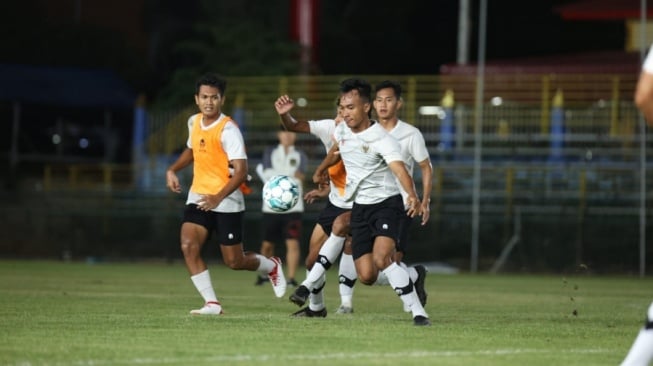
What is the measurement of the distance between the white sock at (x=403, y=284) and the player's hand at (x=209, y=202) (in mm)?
1838

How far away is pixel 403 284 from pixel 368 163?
1.08m

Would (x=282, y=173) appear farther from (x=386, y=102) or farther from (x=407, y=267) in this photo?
(x=407, y=267)

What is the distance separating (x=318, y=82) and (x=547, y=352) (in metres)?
26.4

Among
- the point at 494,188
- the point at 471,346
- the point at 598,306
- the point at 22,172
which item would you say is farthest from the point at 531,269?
the point at 471,346

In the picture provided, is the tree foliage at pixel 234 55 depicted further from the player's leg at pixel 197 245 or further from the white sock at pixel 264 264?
the player's leg at pixel 197 245

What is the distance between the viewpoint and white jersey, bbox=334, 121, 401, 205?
12.8m

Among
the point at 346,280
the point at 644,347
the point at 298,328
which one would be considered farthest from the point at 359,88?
the point at 644,347

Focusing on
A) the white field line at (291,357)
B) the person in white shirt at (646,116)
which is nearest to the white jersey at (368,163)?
the white field line at (291,357)

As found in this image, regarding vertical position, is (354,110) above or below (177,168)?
above

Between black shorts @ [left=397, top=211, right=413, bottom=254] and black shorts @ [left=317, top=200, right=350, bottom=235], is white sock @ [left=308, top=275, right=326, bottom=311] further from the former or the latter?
black shorts @ [left=317, top=200, right=350, bottom=235]

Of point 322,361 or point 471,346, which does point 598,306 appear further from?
point 322,361

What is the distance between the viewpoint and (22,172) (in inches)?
1538

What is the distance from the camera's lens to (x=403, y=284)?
12539 mm

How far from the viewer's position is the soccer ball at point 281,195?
14891 mm
